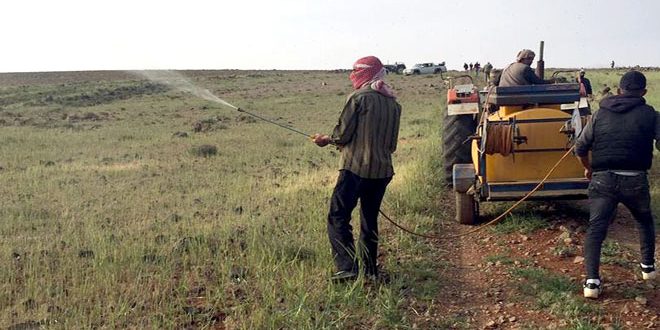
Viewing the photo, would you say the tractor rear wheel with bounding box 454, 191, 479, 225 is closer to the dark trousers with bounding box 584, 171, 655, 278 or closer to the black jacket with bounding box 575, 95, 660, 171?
the dark trousers with bounding box 584, 171, 655, 278

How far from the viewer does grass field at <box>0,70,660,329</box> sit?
15.0 feet

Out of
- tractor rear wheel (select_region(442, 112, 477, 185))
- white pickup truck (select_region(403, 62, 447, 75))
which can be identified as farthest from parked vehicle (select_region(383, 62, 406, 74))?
tractor rear wheel (select_region(442, 112, 477, 185))

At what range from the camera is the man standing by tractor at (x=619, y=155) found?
15.7ft

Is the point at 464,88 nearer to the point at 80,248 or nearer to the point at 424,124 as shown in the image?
the point at 80,248

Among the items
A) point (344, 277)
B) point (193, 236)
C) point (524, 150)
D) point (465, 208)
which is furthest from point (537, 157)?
point (193, 236)

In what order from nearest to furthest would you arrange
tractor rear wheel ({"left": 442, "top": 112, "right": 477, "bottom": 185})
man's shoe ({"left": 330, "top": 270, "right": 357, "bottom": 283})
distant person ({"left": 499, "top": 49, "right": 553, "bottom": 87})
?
man's shoe ({"left": 330, "top": 270, "right": 357, "bottom": 283}) < distant person ({"left": 499, "top": 49, "right": 553, "bottom": 87}) < tractor rear wheel ({"left": 442, "top": 112, "right": 477, "bottom": 185})

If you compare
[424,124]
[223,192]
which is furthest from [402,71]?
[223,192]

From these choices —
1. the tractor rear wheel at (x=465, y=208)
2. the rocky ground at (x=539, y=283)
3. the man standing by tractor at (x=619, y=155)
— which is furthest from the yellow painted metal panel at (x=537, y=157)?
the man standing by tractor at (x=619, y=155)

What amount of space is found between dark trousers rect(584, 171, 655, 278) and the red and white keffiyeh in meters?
1.77

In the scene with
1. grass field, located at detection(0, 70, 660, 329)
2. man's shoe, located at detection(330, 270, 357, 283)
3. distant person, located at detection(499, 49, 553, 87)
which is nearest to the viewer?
grass field, located at detection(0, 70, 660, 329)

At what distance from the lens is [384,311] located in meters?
4.52

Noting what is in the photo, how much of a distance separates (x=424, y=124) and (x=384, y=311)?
1416cm

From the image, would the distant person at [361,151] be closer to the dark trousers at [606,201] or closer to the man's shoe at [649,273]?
the dark trousers at [606,201]

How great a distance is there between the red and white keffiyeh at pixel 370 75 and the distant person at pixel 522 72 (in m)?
3.00
